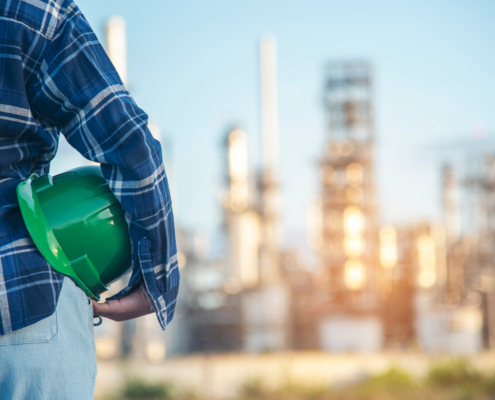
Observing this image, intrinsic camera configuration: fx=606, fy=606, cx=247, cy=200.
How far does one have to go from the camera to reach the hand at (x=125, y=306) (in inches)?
50.1

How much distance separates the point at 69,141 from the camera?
125cm

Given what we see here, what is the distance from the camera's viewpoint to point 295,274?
24812mm

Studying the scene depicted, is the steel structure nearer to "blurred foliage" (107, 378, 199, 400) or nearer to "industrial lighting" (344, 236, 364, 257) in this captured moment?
"industrial lighting" (344, 236, 364, 257)

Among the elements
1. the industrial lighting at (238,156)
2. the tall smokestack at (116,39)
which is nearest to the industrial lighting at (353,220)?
the industrial lighting at (238,156)

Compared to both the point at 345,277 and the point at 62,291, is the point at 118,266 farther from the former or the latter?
the point at 345,277

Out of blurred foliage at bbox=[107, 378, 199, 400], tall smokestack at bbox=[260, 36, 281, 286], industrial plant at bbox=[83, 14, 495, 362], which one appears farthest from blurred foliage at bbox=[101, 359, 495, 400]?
tall smokestack at bbox=[260, 36, 281, 286]

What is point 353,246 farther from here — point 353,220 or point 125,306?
point 125,306

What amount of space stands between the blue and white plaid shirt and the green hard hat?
0.02m

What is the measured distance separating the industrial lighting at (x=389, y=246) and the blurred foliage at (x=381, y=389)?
12.4 m

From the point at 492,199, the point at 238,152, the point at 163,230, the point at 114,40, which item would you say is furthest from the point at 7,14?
the point at 492,199

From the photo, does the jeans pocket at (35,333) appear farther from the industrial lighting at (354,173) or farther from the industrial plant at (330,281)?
the industrial lighting at (354,173)

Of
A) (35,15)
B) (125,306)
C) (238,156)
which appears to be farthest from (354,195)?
(35,15)

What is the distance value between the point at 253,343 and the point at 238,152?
796 centimetres

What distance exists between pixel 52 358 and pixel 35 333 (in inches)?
2.2
